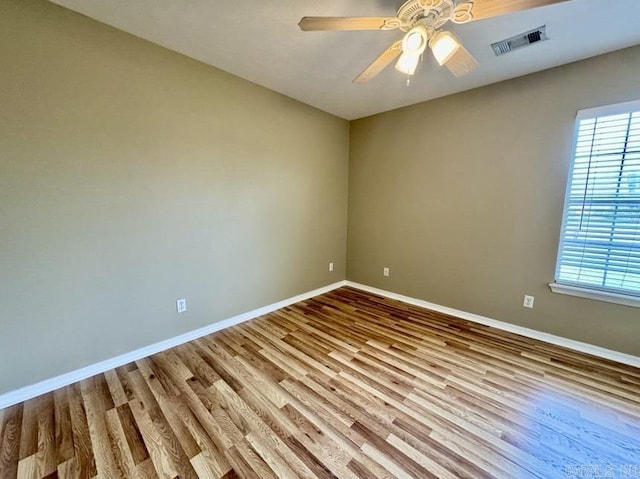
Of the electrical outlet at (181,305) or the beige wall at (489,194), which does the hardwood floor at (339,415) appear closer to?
the electrical outlet at (181,305)

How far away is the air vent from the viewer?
1.81 metres

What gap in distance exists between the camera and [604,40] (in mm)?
1891

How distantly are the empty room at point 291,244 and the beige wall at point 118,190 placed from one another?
0.01 m

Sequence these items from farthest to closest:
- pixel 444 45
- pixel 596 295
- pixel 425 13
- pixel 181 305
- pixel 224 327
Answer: pixel 224 327, pixel 181 305, pixel 596 295, pixel 444 45, pixel 425 13

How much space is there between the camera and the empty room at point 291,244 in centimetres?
143


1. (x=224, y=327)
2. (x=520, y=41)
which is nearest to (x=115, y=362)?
(x=224, y=327)

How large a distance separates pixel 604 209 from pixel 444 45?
2013 mm

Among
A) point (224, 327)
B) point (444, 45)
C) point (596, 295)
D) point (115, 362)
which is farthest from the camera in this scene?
point (224, 327)

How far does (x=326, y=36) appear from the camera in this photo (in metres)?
1.89

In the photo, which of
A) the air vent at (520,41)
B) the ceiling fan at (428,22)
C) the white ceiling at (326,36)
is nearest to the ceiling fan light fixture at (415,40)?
the ceiling fan at (428,22)

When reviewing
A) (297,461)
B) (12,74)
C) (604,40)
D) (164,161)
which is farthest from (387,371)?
(12,74)

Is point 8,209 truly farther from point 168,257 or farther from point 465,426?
point 465,426

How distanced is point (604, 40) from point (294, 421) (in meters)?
3.41

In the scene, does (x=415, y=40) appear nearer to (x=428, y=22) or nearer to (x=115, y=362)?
(x=428, y=22)
